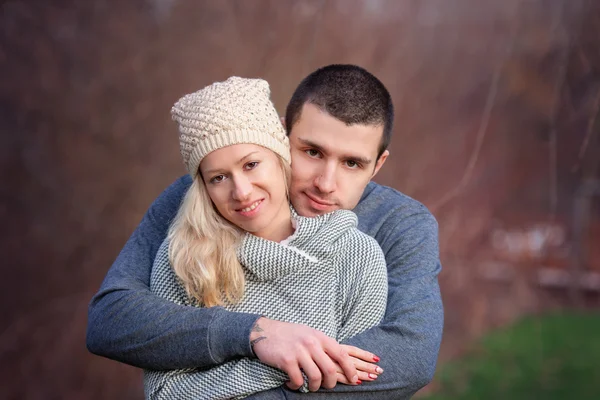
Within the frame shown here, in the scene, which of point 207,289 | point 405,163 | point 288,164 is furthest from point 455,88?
point 207,289

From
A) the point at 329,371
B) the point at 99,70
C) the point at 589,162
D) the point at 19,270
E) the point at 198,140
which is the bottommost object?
the point at 19,270

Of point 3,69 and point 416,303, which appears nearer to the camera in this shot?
point 416,303

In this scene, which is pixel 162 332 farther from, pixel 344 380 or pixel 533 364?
pixel 533 364

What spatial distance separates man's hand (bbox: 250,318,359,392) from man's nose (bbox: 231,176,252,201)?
37 cm

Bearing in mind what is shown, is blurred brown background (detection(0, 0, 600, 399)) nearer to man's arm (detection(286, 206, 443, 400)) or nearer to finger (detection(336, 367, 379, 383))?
man's arm (detection(286, 206, 443, 400))

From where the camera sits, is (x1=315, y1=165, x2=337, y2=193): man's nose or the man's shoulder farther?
the man's shoulder

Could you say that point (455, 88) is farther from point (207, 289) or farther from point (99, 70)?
point (207, 289)

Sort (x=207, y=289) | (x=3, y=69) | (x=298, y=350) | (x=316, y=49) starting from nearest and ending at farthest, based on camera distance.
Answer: (x=298, y=350)
(x=207, y=289)
(x=3, y=69)
(x=316, y=49)

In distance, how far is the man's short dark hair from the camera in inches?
108

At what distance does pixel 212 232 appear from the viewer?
2.47 metres

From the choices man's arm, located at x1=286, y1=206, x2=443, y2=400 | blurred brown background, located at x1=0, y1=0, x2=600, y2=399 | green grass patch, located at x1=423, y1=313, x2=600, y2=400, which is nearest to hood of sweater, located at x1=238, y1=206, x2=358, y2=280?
man's arm, located at x1=286, y1=206, x2=443, y2=400

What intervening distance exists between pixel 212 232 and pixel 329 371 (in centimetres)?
55

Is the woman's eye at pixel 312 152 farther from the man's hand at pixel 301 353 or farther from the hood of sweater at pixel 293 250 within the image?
the man's hand at pixel 301 353

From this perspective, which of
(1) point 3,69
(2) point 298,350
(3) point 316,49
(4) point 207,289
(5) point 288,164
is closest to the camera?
(2) point 298,350
